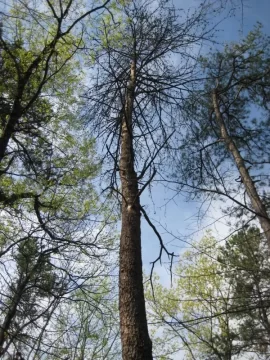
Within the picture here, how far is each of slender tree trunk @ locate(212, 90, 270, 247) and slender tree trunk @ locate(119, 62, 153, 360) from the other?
1.99 meters

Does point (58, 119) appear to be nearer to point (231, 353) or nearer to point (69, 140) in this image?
point (69, 140)

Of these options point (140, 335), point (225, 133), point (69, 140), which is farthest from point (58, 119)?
point (140, 335)

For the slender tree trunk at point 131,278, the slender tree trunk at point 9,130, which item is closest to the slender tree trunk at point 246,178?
the slender tree trunk at point 131,278

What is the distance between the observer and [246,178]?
19.0ft

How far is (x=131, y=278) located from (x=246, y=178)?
3.75 meters

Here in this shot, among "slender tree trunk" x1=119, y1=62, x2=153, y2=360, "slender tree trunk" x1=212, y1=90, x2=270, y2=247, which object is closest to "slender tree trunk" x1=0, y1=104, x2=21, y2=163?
"slender tree trunk" x1=119, y1=62, x2=153, y2=360

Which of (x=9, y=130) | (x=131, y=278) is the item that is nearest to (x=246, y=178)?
(x=131, y=278)

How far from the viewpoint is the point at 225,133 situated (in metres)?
6.59

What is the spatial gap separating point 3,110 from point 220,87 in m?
Answer: 4.65

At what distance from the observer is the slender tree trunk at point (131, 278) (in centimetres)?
232

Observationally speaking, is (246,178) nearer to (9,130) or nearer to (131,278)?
(131,278)

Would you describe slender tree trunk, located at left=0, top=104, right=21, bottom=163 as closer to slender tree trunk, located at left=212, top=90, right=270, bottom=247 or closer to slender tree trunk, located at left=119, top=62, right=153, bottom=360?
slender tree trunk, located at left=119, top=62, right=153, bottom=360

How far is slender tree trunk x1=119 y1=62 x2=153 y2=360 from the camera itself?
7.63ft

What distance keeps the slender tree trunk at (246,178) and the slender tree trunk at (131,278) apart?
1.99 meters
